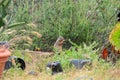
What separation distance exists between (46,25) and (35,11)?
427mm

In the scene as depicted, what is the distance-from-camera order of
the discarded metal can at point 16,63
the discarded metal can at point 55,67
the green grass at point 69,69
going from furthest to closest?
1. the discarded metal can at point 16,63
2. the discarded metal can at point 55,67
3. the green grass at point 69,69

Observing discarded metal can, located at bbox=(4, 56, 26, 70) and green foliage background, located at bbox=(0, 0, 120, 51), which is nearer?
discarded metal can, located at bbox=(4, 56, 26, 70)

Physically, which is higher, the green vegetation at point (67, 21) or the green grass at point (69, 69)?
the green vegetation at point (67, 21)

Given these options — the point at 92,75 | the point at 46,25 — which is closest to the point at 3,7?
the point at 92,75

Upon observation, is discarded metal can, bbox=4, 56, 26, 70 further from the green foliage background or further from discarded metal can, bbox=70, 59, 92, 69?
the green foliage background

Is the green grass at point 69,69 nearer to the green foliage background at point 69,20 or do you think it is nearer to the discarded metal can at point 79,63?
the discarded metal can at point 79,63

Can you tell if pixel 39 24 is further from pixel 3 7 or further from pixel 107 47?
pixel 3 7

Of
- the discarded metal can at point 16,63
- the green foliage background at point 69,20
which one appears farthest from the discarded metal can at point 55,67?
the green foliage background at point 69,20

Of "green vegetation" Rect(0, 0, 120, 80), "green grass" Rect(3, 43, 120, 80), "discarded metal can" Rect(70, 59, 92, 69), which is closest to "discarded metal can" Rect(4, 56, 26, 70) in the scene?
"green grass" Rect(3, 43, 120, 80)

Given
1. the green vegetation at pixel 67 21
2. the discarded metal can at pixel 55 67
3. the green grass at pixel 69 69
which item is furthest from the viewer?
the green vegetation at pixel 67 21

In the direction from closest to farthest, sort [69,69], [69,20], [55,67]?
1. [55,67]
2. [69,69]
3. [69,20]

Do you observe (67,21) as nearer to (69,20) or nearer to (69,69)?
(69,20)

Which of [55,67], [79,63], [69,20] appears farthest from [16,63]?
[69,20]

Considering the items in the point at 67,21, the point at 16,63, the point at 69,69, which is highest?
the point at 67,21
